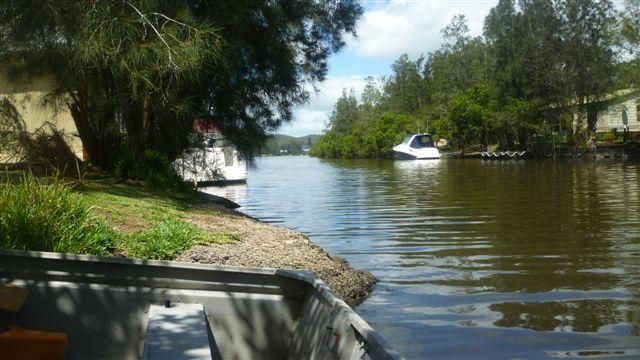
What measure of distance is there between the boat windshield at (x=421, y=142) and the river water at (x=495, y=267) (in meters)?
44.8

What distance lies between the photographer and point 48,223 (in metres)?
7.00

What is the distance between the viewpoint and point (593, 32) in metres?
54.4

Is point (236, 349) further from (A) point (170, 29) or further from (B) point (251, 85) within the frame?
(B) point (251, 85)

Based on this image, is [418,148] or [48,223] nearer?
[48,223]

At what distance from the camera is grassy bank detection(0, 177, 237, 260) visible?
6.80 meters

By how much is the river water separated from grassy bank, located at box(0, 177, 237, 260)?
2.55 metres

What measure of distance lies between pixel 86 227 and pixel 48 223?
0.51m

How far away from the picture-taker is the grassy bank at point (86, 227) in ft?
22.3

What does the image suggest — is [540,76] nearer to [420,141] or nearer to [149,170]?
[420,141]

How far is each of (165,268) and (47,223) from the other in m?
2.52

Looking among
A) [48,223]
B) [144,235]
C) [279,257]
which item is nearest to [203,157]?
[279,257]

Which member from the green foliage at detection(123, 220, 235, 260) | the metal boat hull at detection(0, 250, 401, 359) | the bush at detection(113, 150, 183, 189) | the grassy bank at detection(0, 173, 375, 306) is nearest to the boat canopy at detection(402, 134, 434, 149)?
the bush at detection(113, 150, 183, 189)

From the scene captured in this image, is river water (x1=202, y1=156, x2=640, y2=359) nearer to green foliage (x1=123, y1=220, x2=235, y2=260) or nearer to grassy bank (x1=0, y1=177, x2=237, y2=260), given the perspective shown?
green foliage (x1=123, y1=220, x2=235, y2=260)

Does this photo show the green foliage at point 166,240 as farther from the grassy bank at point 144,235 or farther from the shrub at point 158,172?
the shrub at point 158,172
